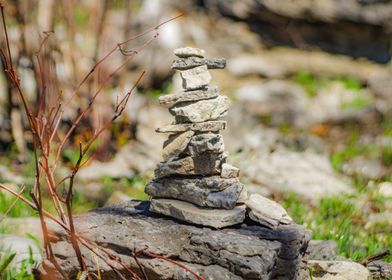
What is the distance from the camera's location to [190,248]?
114 inches

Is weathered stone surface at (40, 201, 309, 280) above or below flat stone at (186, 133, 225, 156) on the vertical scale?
below

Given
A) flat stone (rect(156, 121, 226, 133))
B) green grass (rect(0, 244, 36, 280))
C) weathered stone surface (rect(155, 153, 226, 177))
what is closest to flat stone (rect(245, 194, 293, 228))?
weathered stone surface (rect(155, 153, 226, 177))

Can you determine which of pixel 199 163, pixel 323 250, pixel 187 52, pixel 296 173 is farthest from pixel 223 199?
pixel 296 173

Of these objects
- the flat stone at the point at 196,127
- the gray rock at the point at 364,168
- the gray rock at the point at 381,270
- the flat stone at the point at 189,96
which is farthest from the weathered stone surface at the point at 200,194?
the gray rock at the point at 364,168

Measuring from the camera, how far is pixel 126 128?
7168mm

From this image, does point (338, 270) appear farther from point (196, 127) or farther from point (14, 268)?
point (14, 268)

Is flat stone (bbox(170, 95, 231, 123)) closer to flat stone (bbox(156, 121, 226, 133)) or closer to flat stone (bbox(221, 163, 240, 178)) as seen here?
flat stone (bbox(156, 121, 226, 133))

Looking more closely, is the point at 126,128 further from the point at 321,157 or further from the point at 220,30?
the point at 220,30

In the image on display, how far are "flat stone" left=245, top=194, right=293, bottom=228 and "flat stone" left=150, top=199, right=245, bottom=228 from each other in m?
0.06

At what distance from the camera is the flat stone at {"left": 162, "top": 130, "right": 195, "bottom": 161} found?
310 centimetres

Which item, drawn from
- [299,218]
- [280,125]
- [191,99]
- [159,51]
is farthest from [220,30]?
[191,99]

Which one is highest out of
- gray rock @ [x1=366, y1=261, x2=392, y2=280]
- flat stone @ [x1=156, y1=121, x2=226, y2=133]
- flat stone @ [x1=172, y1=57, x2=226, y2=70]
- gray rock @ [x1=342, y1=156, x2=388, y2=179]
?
flat stone @ [x1=172, y1=57, x2=226, y2=70]

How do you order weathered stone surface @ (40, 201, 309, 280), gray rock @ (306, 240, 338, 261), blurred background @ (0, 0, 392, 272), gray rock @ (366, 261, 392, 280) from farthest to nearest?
blurred background @ (0, 0, 392, 272)
gray rock @ (306, 240, 338, 261)
gray rock @ (366, 261, 392, 280)
weathered stone surface @ (40, 201, 309, 280)

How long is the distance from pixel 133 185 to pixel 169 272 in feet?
10.1
